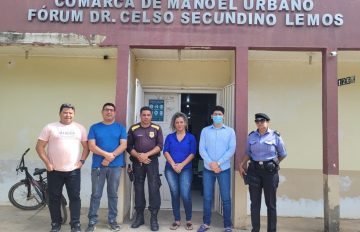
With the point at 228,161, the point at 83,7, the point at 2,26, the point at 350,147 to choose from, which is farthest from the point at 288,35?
the point at 2,26

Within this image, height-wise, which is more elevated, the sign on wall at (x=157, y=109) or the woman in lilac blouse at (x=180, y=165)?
the sign on wall at (x=157, y=109)

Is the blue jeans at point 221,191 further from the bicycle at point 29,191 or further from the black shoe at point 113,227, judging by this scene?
the bicycle at point 29,191

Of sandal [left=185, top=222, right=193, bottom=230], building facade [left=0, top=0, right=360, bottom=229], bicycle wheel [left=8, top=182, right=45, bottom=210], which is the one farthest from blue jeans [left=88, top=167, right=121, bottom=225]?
bicycle wheel [left=8, top=182, right=45, bottom=210]

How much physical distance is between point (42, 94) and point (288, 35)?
4.60 meters

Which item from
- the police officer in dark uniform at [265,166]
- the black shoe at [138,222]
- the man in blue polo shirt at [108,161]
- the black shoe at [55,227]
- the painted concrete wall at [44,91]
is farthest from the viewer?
the painted concrete wall at [44,91]

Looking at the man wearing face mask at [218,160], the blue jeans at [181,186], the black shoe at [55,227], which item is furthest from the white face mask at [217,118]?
the black shoe at [55,227]

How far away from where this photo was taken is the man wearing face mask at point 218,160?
217 inches

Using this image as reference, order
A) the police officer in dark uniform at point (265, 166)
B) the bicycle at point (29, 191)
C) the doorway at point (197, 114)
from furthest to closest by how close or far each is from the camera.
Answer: the doorway at point (197, 114) → the bicycle at point (29, 191) → the police officer in dark uniform at point (265, 166)

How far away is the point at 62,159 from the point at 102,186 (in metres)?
0.74

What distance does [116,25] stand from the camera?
5.95 m

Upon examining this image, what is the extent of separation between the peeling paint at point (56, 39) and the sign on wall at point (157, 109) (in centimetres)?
200

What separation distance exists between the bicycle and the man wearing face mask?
9.29 feet

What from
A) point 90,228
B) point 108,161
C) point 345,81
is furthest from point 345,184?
point 90,228

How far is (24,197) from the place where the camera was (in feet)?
22.5
